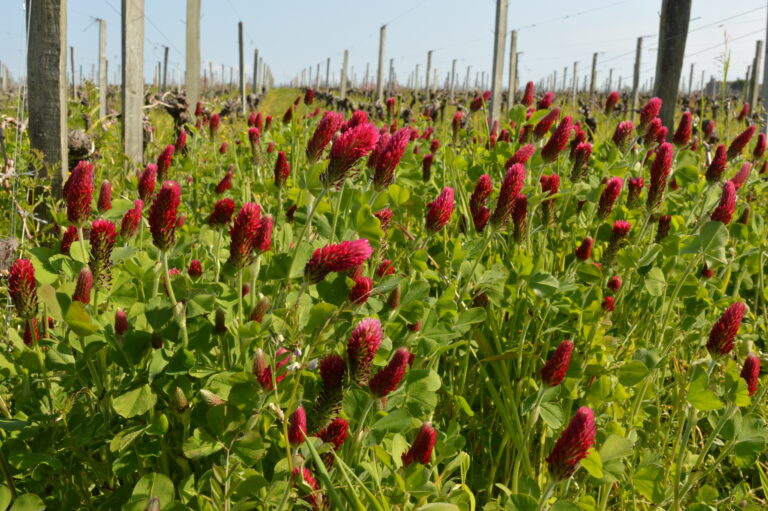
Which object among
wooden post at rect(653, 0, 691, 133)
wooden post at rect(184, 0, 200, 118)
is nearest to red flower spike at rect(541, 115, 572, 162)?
wooden post at rect(653, 0, 691, 133)

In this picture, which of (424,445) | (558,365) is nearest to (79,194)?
(424,445)

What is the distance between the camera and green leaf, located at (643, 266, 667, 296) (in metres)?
1.60

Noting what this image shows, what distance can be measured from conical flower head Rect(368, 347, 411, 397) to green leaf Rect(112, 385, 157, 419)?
1.14 ft

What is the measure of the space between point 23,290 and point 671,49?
4.43 m

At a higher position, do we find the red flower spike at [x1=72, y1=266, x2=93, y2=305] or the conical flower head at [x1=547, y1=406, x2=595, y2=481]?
the red flower spike at [x1=72, y1=266, x2=93, y2=305]

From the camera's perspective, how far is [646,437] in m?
1.63

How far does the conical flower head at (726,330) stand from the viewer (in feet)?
3.81

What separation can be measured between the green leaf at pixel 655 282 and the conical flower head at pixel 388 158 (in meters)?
0.78

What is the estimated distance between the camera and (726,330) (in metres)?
1.17

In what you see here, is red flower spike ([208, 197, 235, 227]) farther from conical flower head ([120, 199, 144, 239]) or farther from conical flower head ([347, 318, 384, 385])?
conical flower head ([347, 318, 384, 385])

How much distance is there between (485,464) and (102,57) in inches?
429

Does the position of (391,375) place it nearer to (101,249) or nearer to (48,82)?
(101,249)

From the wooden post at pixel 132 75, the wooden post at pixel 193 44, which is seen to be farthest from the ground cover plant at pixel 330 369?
the wooden post at pixel 193 44

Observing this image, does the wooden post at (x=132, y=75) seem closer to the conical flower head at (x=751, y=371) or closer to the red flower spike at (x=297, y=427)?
the red flower spike at (x=297, y=427)
